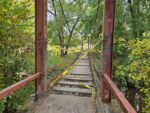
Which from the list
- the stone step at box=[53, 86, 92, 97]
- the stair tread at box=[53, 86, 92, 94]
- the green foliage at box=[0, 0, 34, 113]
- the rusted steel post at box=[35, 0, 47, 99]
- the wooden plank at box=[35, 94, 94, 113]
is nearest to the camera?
the wooden plank at box=[35, 94, 94, 113]

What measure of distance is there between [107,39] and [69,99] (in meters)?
1.58

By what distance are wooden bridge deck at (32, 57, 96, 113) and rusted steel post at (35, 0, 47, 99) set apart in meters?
0.36

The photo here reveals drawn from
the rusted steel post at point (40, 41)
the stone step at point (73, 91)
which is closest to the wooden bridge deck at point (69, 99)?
the stone step at point (73, 91)

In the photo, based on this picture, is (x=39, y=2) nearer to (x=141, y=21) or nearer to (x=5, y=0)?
(x=5, y=0)

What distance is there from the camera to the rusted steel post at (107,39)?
4.55 m

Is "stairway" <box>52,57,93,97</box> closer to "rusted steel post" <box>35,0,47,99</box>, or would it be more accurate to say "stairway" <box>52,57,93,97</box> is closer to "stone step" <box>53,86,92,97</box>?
"stone step" <box>53,86,92,97</box>

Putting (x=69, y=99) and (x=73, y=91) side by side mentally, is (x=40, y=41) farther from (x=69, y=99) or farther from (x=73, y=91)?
A: (x=73, y=91)

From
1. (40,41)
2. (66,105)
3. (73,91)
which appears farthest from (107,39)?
(73,91)

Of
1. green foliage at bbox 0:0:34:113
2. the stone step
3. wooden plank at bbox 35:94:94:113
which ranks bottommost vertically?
wooden plank at bbox 35:94:94:113

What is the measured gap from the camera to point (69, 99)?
531cm

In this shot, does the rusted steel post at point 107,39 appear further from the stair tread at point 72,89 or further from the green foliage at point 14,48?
the green foliage at point 14,48

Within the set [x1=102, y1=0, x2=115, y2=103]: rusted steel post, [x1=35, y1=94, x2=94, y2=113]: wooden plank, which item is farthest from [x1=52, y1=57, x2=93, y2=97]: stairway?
[x1=102, y1=0, x2=115, y2=103]: rusted steel post

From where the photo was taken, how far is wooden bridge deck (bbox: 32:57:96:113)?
4527 mm

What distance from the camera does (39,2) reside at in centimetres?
484
